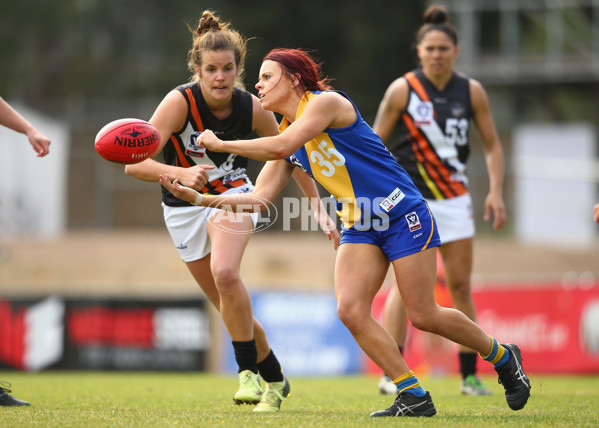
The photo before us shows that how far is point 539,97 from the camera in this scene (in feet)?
87.7

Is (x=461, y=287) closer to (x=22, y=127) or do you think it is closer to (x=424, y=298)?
(x=424, y=298)

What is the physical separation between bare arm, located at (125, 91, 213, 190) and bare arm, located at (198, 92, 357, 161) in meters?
0.23

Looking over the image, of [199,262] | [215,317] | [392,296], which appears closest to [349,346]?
[215,317]

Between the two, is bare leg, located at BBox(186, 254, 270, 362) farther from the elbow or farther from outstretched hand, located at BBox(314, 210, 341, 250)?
the elbow

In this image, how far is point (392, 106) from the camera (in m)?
6.69

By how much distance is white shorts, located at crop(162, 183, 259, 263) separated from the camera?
18.3 ft

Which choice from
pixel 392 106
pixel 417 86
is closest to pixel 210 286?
pixel 392 106

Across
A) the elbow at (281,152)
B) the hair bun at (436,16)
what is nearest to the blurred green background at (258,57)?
the hair bun at (436,16)

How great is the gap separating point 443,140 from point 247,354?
2412 mm

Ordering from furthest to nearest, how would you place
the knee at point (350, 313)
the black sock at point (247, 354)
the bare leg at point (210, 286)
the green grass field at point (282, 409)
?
the bare leg at point (210, 286)
the black sock at point (247, 354)
the knee at point (350, 313)
the green grass field at point (282, 409)

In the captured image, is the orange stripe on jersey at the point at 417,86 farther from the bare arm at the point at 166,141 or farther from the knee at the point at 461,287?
the bare arm at the point at 166,141

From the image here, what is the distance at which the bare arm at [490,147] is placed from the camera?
6.71 meters

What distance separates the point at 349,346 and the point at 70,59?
24637 mm

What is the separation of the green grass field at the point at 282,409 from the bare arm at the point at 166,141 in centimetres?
131
